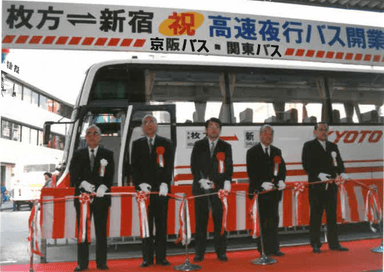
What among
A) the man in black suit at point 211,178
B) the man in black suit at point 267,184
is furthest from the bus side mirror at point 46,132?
the man in black suit at point 267,184

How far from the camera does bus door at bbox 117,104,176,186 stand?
5.35 m

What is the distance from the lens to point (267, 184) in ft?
15.1

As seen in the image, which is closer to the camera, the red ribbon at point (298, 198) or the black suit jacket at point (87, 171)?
the black suit jacket at point (87, 171)

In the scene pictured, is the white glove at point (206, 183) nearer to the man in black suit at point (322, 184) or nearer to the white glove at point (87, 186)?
the white glove at point (87, 186)

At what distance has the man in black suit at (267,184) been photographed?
465cm

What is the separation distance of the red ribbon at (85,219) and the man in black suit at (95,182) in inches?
1.7

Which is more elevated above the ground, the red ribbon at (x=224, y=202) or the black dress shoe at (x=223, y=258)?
the red ribbon at (x=224, y=202)

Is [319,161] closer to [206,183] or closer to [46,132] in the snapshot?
[206,183]

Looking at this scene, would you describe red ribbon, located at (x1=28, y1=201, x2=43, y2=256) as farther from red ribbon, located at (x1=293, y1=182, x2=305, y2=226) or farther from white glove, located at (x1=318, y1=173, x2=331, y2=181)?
white glove, located at (x1=318, y1=173, x2=331, y2=181)

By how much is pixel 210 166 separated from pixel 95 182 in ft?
4.34

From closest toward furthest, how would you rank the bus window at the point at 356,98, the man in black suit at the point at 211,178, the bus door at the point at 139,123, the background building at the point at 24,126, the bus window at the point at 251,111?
the man in black suit at the point at 211,178, the bus door at the point at 139,123, the bus window at the point at 251,111, the bus window at the point at 356,98, the background building at the point at 24,126

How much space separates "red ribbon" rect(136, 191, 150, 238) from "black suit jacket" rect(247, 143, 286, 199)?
1.31m

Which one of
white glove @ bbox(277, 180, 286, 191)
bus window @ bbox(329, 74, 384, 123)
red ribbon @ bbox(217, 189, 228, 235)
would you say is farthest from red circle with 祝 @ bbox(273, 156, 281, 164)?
bus window @ bbox(329, 74, 384, 123)

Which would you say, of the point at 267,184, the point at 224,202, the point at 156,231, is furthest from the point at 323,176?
the point at 156,231
